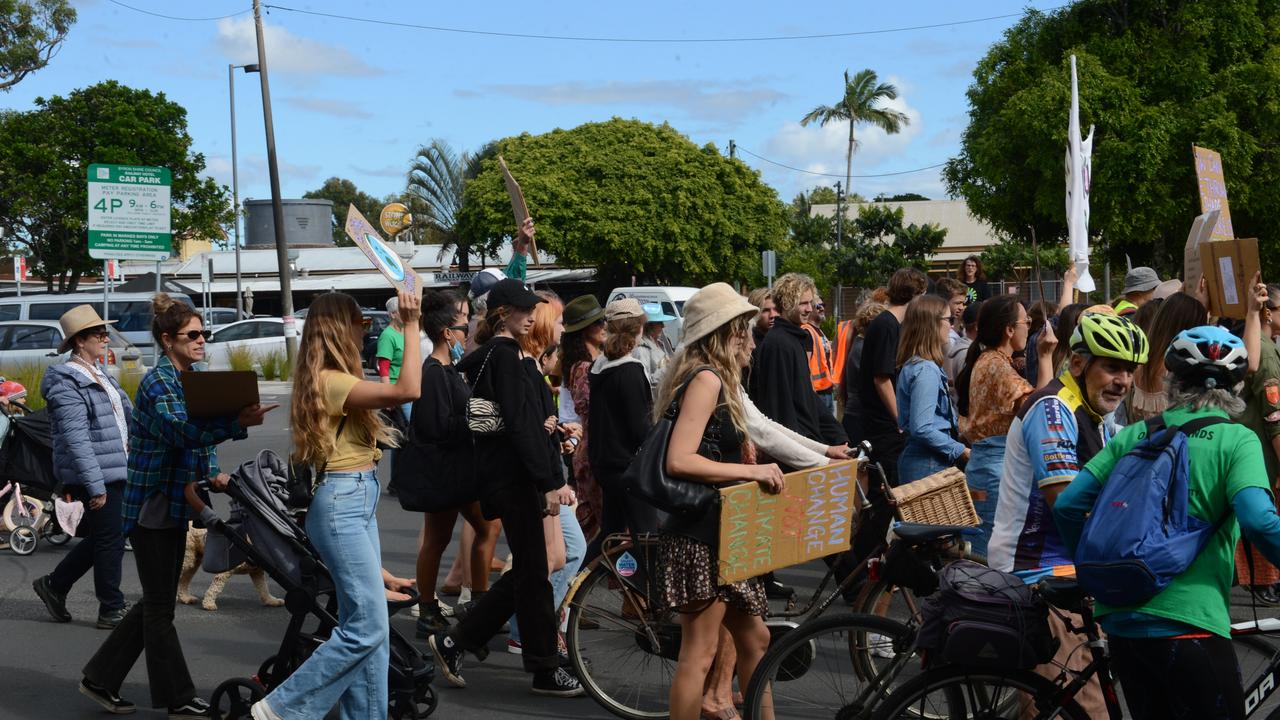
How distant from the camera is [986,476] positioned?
5297mm

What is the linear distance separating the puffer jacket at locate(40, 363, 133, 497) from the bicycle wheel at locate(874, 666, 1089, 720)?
479 centimetres

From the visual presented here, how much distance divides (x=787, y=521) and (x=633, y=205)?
40935 millimetres

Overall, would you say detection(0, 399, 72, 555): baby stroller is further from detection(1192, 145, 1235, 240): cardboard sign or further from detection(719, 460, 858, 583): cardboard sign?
detection(1192, 145, 1235, 240): cardboard sign

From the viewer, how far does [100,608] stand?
7.16 meters

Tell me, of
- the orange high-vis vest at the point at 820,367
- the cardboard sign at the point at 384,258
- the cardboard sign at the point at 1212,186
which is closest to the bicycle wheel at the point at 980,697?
the cardboard sign at the point at 384,258

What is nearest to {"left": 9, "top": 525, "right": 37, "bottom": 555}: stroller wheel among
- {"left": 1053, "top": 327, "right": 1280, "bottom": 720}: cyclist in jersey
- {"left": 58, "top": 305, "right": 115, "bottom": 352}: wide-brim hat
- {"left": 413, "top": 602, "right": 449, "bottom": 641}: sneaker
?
{"left": 58, "top": 305, "right": 115, "bottom": 352}: wide-brim hat

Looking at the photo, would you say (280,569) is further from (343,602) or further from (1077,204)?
(1077,204)

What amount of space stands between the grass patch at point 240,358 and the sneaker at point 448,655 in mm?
19669

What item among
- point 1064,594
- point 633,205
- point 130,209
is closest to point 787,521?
point 1064,594

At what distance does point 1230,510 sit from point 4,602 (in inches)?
283

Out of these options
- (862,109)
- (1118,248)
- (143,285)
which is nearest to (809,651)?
(1118,248)

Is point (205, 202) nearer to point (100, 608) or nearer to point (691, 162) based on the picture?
point (691, 162)

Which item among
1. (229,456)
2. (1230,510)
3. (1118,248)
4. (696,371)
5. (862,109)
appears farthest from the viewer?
(862,109)

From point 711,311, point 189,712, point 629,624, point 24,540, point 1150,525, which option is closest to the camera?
point 1150,525
